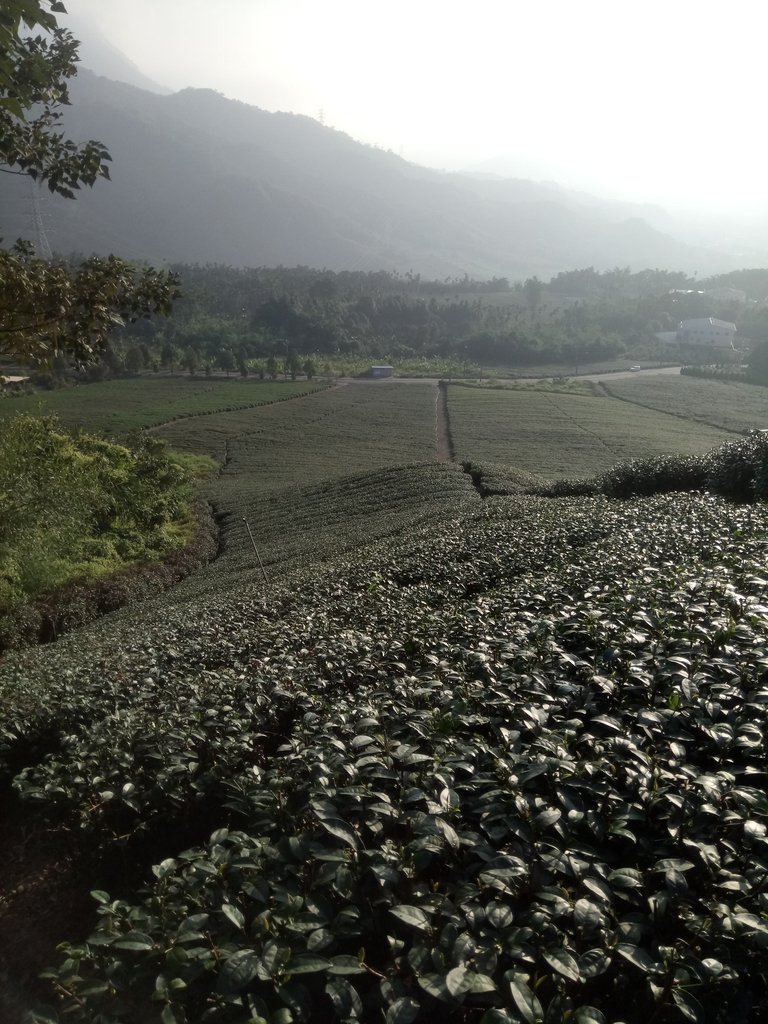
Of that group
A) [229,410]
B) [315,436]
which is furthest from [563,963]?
[229,410]

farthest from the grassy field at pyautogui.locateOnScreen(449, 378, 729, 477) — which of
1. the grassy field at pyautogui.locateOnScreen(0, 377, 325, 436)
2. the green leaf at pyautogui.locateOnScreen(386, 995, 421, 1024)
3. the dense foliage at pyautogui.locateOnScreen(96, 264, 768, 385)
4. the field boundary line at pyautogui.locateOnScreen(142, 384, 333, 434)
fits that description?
the green leaf at pyautogui.locateOnScreen(386, 995, 421, 1024)

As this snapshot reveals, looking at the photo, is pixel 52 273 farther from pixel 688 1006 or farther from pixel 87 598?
pixel 87 598

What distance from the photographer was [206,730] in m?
4.53

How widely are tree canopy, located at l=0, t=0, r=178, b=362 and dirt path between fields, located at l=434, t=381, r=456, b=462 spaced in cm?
3076

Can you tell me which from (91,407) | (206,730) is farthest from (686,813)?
(91,407)

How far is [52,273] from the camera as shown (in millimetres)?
7078

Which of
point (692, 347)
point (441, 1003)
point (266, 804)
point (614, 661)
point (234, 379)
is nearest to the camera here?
point (441, 1003)

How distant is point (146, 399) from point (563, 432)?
38.2m

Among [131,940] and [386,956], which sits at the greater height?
[131,940]

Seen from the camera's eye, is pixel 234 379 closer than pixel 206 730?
No

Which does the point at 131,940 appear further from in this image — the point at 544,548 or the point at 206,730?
the point at 544,548

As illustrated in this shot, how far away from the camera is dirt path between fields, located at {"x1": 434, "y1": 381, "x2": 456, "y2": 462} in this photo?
43622 mm

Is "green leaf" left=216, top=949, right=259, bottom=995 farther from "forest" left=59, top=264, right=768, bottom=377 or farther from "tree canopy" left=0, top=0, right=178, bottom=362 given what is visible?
"forest" left=59, top=264, right=768, bottom=377

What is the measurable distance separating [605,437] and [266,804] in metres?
47.1
